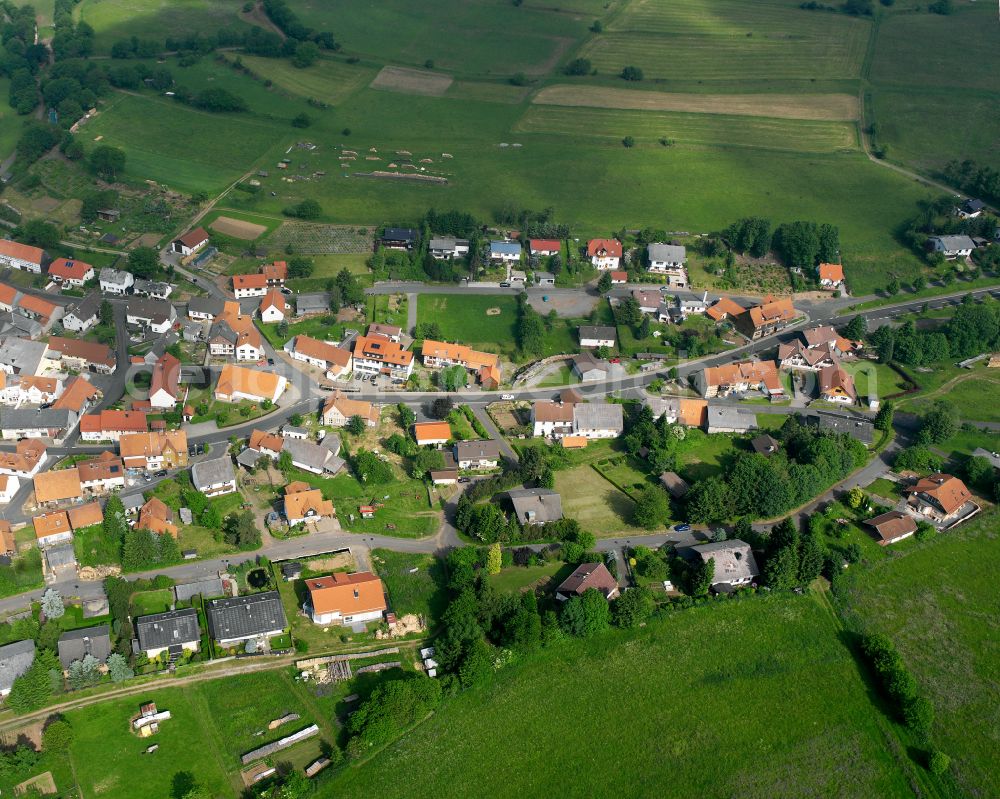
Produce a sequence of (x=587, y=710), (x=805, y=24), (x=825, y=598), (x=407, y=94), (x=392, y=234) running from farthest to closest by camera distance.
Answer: (x=805, y=24)
(x=407, y=94)
(x=392, y=234)
(x=825, y=598)
(x=587, y=710)

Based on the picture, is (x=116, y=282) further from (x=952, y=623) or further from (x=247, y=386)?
(x=952, y=623)

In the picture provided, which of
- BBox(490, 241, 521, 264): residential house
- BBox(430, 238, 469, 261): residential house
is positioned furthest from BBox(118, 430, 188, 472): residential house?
BBox(490, 241, 521, 264): residential house

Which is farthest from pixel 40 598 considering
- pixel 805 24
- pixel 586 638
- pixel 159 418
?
pixel 805 24

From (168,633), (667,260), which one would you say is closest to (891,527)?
(667,260)

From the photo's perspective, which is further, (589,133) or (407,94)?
(407,94)

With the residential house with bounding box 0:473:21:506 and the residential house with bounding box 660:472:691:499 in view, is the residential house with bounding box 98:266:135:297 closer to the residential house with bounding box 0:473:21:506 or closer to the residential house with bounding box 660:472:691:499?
the residential house with bounding box 0:473:21:506

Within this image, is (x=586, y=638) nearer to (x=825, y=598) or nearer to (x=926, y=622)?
(x=825, y=598)

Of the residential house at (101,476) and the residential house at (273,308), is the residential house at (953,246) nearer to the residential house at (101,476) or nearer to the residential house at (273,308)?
the residential house at (273,308)
